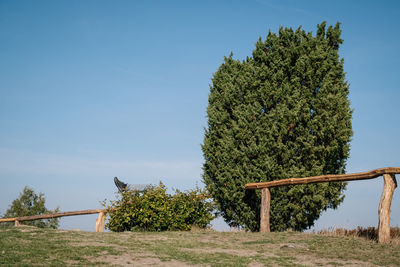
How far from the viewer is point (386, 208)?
37.6ft

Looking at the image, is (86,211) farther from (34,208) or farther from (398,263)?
(34,208)

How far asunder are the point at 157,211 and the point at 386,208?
8.96 meters

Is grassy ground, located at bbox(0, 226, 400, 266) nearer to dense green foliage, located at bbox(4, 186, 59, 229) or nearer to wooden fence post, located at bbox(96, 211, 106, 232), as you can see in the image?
wooden fence post, located at bbox(96, 211, 106, 232)

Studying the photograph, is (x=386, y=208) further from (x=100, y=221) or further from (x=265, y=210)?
(x=100, y=221)

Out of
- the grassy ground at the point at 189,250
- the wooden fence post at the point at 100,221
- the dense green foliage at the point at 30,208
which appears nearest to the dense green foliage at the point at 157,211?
the wooden fence post at the point at 100,221

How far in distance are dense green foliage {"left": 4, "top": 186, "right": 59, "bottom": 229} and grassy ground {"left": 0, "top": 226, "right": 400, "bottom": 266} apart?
20.0 m

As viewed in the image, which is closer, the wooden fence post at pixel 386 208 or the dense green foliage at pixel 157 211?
the wooden fence post at pixel 386 208

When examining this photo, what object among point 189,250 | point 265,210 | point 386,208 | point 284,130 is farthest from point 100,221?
point 386,208

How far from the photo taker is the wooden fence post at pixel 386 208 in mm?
11438

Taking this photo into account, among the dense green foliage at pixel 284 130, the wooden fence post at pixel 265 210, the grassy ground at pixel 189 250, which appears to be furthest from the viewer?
the dense green foliage at pixel 284 130

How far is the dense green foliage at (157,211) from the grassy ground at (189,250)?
2.55 meters

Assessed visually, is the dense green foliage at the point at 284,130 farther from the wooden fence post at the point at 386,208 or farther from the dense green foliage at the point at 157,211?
the wooden fence post at the point at 386,208

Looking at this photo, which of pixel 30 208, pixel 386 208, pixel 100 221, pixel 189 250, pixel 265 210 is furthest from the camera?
pixel 30 208

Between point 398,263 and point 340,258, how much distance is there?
1402 millimetres
